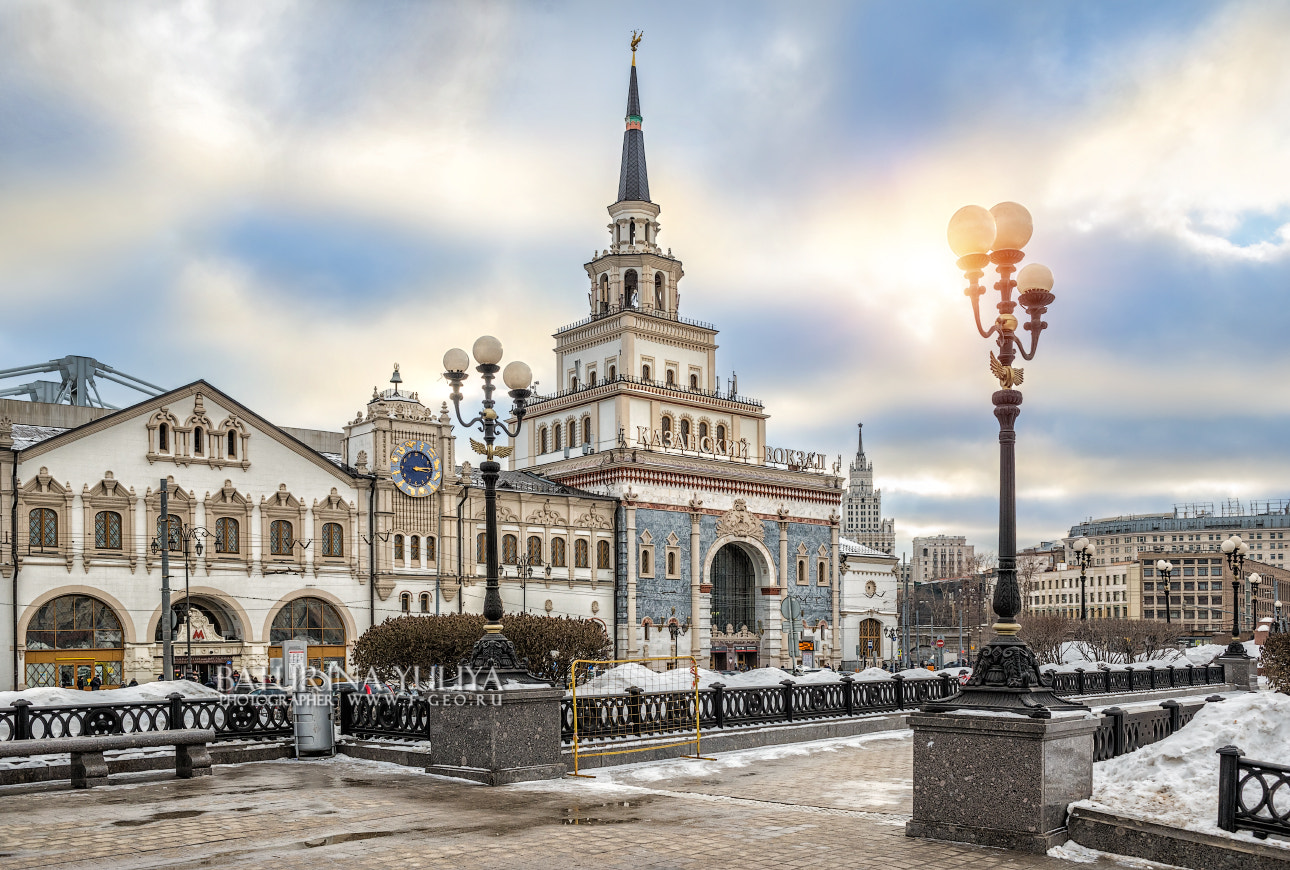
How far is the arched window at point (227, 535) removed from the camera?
42.8 m

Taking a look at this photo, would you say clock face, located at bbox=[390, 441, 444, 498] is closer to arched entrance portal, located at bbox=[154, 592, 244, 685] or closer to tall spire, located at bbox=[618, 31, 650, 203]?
arched entrance portal, located at bbox=[154, 592, 244, 685]

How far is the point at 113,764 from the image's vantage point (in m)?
15.9

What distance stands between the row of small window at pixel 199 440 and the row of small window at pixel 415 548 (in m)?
7.88

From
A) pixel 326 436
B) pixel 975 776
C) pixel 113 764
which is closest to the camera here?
pixel 975 776

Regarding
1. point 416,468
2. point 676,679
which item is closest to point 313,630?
point 416,468

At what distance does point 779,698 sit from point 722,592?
38750mm

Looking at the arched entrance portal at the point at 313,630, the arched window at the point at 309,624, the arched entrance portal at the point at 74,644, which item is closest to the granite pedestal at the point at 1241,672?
the arched entrance portal at the point at 313,630

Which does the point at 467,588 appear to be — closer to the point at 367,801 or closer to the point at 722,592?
the point at 722,592

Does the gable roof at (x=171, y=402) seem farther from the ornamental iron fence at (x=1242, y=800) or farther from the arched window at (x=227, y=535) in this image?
the ornamental iron fence at (x=1242, y=800)

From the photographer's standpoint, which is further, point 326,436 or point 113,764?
point 326,436

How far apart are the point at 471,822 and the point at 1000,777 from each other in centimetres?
518

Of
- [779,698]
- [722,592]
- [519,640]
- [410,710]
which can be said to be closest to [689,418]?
[722,592]

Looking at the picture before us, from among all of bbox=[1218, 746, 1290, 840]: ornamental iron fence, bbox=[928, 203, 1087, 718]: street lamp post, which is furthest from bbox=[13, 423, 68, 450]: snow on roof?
bbox=[1218, 746, 1290, 840]: ornamental iron fence

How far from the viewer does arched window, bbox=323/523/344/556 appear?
45.8 metres
